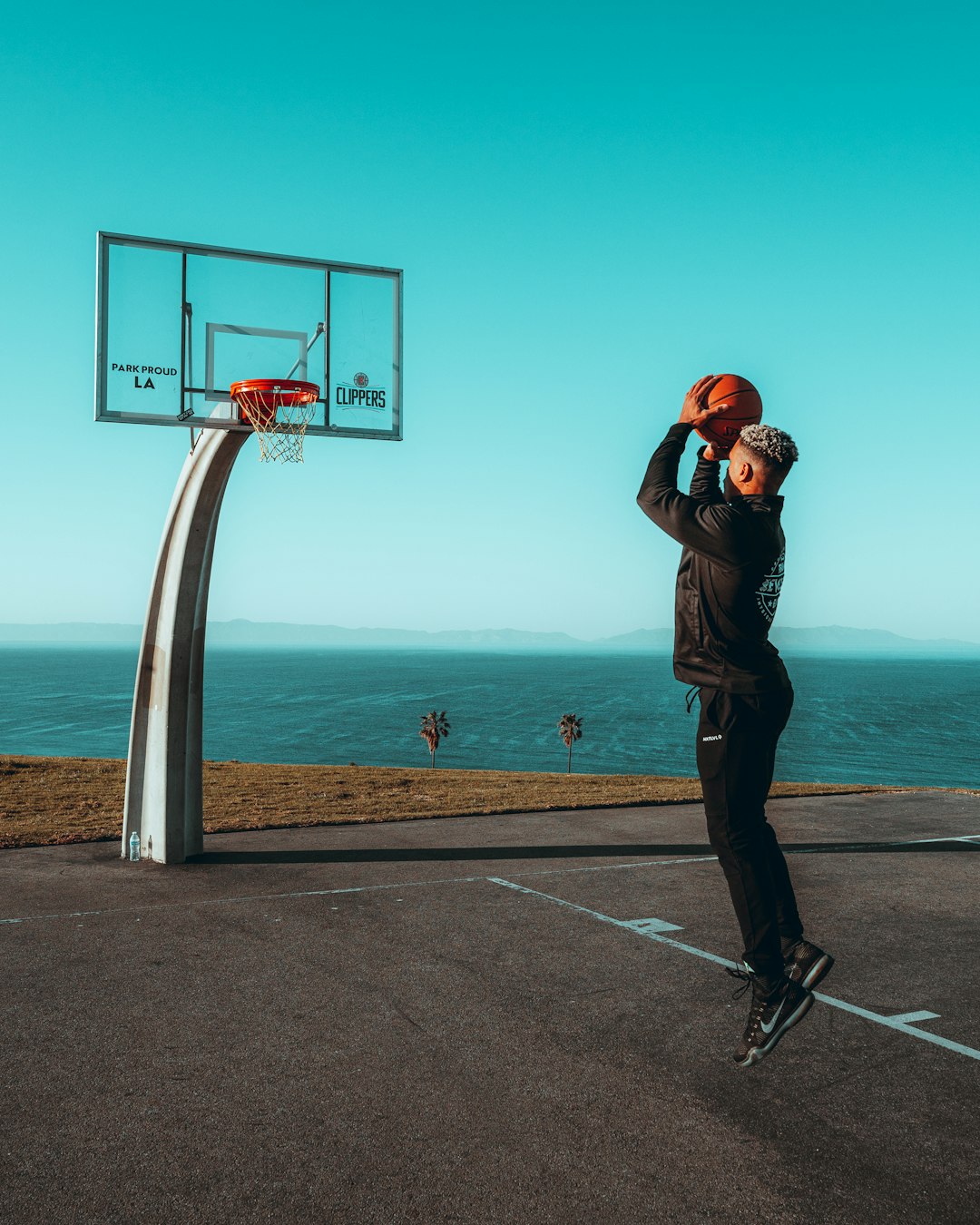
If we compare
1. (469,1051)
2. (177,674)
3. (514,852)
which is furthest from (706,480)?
(177,674)

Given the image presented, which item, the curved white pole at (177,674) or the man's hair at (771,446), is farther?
the curved white pole at (177,674)

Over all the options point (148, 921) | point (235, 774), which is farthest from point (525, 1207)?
point (235, 774)

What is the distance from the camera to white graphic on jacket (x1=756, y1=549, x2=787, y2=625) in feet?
14.4

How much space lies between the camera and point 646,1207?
3367 millimetres

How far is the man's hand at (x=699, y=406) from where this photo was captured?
460 cm

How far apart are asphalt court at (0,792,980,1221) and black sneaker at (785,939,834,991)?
48cm

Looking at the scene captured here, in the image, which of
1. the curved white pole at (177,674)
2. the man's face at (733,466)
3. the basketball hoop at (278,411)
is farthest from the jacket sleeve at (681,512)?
the curved white pole at (177,674)

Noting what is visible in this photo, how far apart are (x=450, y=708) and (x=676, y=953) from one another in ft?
480

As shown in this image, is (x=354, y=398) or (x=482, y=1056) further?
(x=354, y=398)

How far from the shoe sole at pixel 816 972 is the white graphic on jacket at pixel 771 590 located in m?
1.41

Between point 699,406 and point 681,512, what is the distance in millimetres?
651

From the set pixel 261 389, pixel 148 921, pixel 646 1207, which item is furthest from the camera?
pixel 261 389

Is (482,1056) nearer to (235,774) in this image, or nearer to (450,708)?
(235,774)

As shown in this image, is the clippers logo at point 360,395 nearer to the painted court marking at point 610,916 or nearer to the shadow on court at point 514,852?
the shadow on court at point 514,852
